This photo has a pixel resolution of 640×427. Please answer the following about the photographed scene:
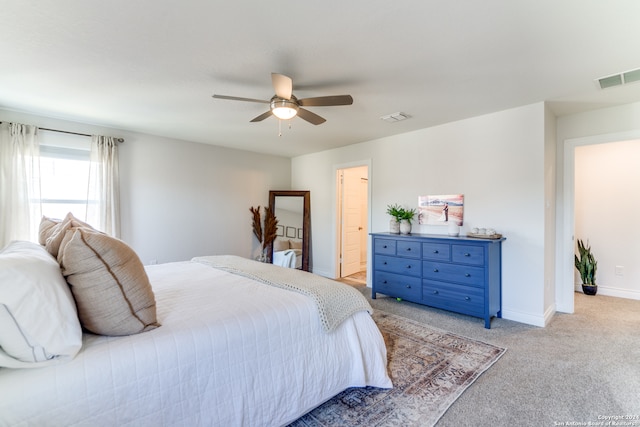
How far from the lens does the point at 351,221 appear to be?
18.2 feet

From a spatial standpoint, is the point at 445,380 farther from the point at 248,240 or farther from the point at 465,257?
the point at 248,240

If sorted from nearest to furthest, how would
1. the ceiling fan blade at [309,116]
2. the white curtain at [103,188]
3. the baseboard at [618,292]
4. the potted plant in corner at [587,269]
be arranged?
1. the ceiling fan blade at [309,116]
2. the white curtain at [103,188]
3. the baseboard at [618,292]
4. the potted plant in corner at [587,269]

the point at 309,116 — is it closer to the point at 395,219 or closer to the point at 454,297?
the point at 395,219

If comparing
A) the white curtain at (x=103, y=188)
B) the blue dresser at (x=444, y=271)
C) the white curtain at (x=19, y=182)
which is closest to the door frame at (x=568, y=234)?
the blue dresser at (x=444, y=271)

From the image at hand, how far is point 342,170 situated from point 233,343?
163 inches

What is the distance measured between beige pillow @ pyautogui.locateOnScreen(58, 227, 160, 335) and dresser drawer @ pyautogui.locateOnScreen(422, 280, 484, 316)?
3050 millimetres

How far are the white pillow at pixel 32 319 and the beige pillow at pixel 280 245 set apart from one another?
4.43 metres

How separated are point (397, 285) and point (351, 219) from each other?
77.4 inches

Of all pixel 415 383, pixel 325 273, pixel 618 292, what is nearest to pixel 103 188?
pixel 325 273

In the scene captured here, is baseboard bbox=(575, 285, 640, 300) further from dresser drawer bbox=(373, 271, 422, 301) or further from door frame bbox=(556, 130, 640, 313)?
dresser drawer bbox=(373, 271, 422, 301)

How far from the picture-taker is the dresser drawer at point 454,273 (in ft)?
10.1

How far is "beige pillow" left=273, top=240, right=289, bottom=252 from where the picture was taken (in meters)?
5.56

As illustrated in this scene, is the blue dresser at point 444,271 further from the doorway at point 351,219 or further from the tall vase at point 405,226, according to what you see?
the doorway at point 351,219

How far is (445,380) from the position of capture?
2.09 meters
